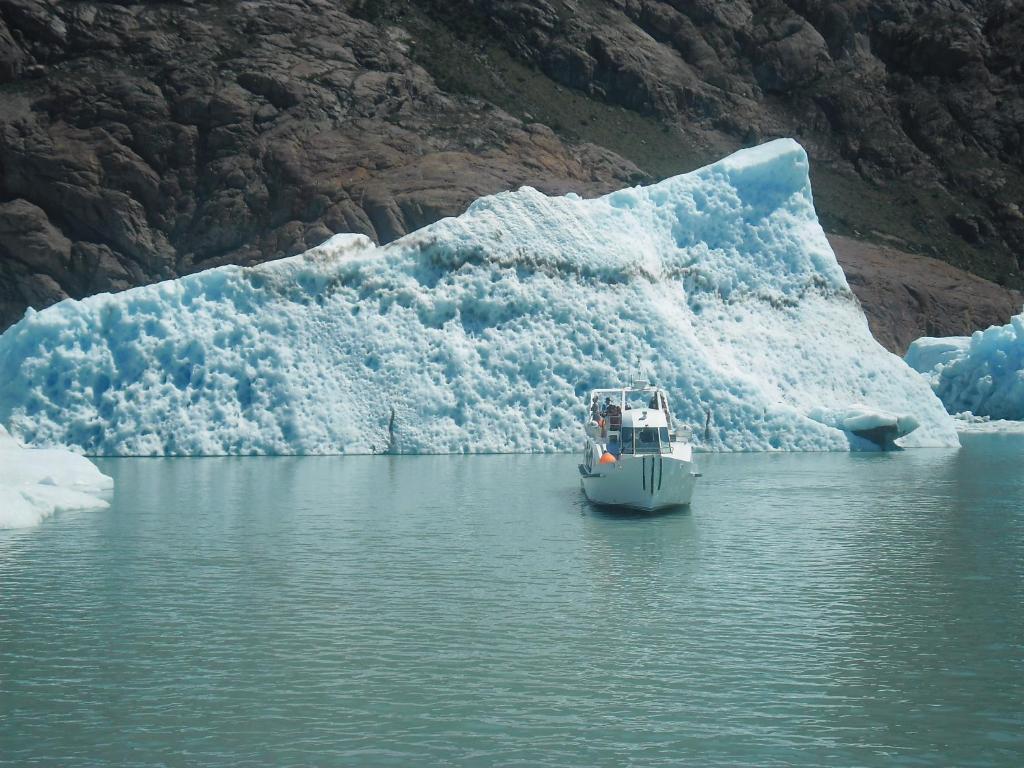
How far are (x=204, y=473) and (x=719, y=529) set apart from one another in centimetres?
1294

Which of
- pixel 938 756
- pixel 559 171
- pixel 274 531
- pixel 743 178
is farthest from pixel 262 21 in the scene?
pixel 938 756

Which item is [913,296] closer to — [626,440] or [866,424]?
[866,424]

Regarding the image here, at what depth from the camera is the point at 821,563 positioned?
56.4ft

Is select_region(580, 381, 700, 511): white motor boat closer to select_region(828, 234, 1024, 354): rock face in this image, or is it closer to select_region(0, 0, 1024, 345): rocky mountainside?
select_region(0, 0, 1024, 345): rocky mountainside

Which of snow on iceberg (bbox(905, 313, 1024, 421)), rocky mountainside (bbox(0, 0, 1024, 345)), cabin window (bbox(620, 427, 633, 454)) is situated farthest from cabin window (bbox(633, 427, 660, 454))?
rocky mountainside (bbox(0, 0, 1024, 345))

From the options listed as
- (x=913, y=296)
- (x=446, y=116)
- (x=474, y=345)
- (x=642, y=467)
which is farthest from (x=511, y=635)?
(x=913, y=296)

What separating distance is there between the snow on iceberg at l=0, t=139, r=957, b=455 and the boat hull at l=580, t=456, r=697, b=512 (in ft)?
36.8

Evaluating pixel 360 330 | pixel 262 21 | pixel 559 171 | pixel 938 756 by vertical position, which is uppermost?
pixel 262 21

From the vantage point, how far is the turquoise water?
31.9 feet

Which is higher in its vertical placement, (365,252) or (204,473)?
(365,252)

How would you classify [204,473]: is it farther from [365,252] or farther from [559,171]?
[559,171]

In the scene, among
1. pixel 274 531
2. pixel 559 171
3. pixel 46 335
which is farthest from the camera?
pixel 559 171

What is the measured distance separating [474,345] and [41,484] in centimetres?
1325

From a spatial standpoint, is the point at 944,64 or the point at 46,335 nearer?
the point at 46,335
